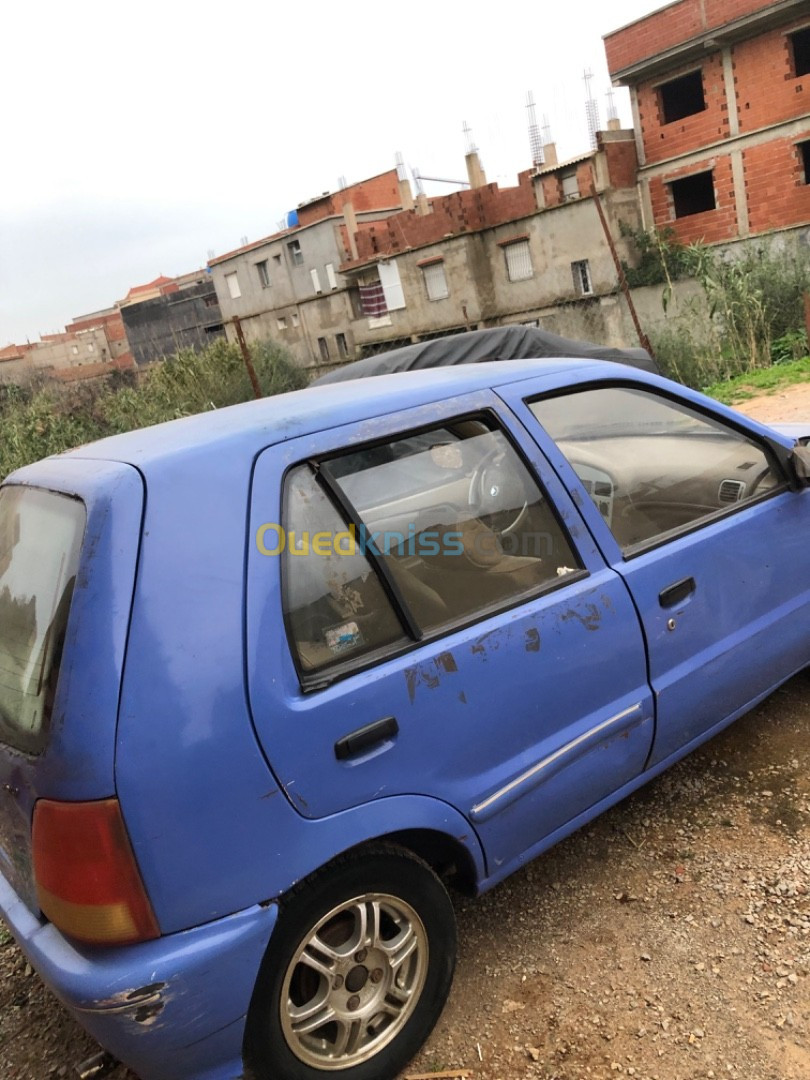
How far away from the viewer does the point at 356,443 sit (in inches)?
74.0

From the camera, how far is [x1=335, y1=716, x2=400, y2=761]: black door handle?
64.5 inches

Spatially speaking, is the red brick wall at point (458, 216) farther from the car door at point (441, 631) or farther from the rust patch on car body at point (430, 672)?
the rust patch on car body at point (430, 672)

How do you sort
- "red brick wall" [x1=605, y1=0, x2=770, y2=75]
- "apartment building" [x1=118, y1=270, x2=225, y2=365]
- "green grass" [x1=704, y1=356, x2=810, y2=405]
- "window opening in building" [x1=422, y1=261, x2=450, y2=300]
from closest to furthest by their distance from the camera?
1. "green grass" [x1=704, y1=356, x2=810, y2=405]
2. "red brick wall" [x1=605, y1=0, x2=770, y2=75]
3. "window opening in building" [x1=422, y1=261, x2=450, y2=300]
4. "apartment building" [x1=118, y1=270, x2=225, y2=365]

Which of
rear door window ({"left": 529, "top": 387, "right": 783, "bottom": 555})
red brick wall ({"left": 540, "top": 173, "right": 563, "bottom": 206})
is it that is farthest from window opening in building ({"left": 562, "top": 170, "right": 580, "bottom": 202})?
rear door window ({"left": 529, "top": 387, "right": 783, "bottom": 555})

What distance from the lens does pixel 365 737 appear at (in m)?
1.67

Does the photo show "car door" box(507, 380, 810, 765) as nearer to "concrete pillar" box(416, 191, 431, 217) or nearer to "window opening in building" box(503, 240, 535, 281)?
"window opening in building" box(503, 240, 535, 281)

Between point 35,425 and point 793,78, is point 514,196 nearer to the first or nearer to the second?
point 793,78

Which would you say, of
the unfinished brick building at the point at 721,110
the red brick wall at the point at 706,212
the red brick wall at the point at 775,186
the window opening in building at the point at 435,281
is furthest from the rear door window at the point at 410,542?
A: the window opening in building at the point at 435,281

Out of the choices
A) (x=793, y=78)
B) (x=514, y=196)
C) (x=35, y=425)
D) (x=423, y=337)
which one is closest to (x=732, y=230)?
(x=793, y=78)

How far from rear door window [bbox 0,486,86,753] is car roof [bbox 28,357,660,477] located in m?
0.19

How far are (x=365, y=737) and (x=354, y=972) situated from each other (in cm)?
56

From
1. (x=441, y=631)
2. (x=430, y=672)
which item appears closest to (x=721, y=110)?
(x=441, y=631)

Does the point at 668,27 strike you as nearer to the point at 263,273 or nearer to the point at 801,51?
the point at 801,51

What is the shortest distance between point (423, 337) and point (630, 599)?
33.0m
